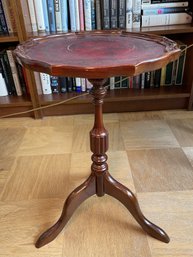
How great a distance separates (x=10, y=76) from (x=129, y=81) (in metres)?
0.71

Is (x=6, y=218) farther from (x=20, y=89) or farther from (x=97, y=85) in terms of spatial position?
(x=20, y=89)

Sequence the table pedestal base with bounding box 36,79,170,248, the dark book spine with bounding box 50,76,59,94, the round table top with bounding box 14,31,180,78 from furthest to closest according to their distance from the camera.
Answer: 1. the dark book spine with bounding box 50,76,59,94
2. the table pedestal base with bounding box 36,79,170,248
3. the round table top with bounding box 14,31,180,78

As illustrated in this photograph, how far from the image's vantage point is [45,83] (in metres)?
1.44

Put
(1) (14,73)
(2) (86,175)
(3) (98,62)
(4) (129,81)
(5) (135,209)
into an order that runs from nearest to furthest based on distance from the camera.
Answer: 1. (3) (98,62)
2. (5) (135,209)
3. (2) (86,175)
4. (1) (14,73)
5. (4) (129,81)

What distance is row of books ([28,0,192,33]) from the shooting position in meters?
1.22

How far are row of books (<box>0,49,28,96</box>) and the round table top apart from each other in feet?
2.14

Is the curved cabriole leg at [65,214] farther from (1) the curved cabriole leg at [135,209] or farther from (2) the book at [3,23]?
(2) the book at [3,23]

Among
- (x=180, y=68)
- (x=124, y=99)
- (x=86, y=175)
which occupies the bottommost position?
(x=86, y=175)

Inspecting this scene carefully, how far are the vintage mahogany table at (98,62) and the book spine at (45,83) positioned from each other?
0.62 metres

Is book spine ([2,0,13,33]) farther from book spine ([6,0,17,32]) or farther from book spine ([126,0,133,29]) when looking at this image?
book spine ([126,0,133,29])

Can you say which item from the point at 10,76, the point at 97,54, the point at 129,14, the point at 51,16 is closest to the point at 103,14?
the point at 129,14

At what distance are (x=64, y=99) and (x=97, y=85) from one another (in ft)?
2.70

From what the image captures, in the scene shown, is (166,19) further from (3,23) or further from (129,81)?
(3,23)

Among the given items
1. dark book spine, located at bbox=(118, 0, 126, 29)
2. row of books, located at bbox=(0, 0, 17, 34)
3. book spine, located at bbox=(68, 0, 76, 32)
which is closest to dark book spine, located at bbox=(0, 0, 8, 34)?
row of books, located at bbox=(0, 0, 17, 34)
